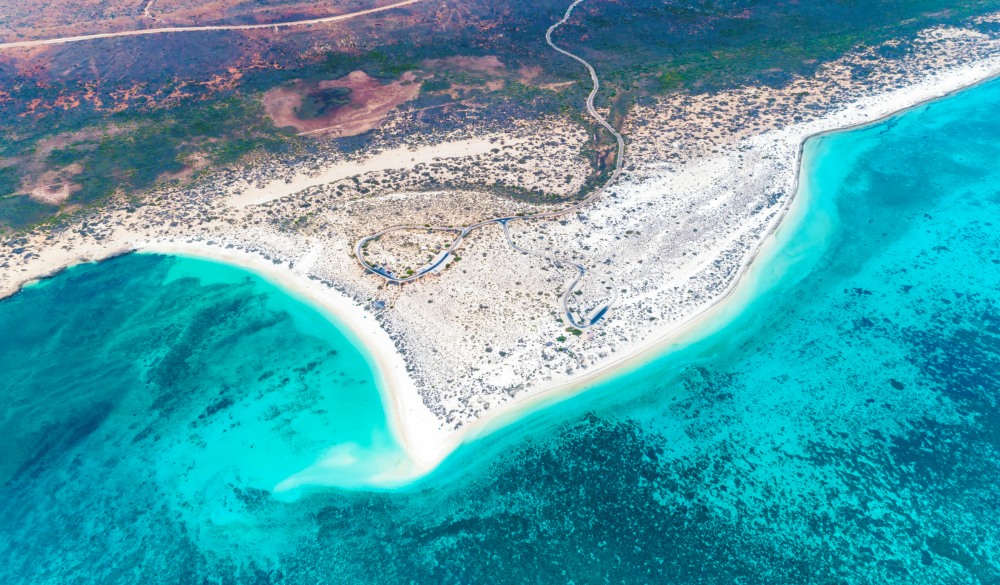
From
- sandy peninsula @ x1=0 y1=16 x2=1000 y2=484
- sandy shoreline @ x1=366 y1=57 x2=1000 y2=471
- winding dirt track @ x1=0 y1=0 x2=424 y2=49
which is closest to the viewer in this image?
sandy shoreline @ x1=366 y1=57 x2=1000 y2=471

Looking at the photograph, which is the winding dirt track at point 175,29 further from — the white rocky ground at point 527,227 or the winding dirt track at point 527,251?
the winding dirt track at point 527,251

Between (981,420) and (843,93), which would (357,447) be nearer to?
(981,420)

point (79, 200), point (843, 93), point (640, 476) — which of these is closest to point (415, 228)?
point (640, 476)

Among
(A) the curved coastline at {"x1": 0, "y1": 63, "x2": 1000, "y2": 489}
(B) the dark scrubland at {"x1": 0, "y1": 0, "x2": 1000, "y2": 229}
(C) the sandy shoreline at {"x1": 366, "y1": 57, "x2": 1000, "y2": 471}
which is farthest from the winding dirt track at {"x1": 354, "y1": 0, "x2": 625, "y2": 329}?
(C) the sandy shoreline at {"x1": 366, "y1": 57, "x2": 1000, "y2": 471}

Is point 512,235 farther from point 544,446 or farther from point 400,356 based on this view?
point 544,446

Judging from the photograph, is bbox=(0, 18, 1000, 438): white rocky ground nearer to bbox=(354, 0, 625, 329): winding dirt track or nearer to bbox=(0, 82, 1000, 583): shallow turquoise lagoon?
bbox=(354, 0, 625, 329): winding dirt track

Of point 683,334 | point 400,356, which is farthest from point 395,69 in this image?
point 683,334
